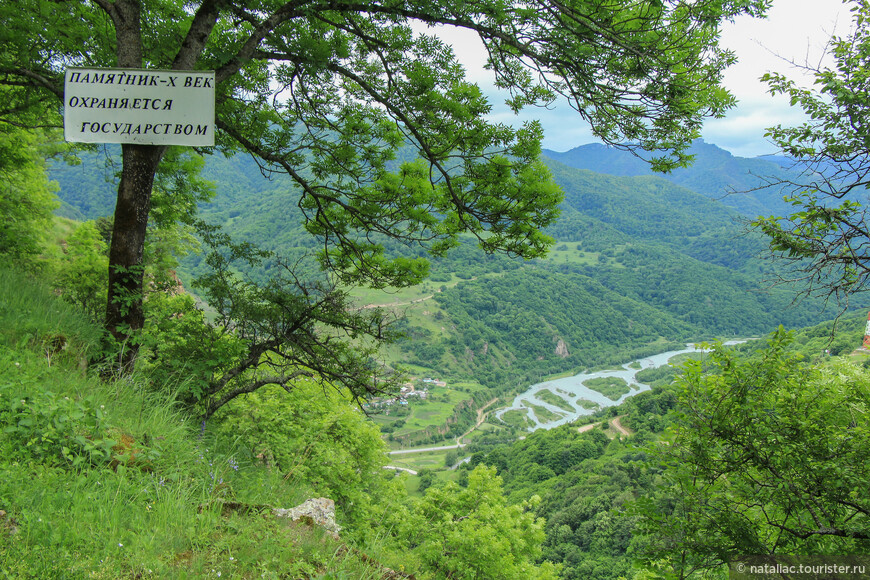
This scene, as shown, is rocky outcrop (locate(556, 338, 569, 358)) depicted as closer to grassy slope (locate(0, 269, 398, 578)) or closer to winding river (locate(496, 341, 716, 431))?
winding river (locate(496, 341, 716, 431))

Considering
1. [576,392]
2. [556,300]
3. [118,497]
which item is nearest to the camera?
[118,497]

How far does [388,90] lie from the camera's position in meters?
4.64

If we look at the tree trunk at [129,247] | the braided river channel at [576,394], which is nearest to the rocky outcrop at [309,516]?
the tree trunk at [129,247]

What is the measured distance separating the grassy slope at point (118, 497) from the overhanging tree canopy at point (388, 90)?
966 mm

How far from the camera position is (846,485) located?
3291 mm

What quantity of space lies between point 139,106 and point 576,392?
100 meters

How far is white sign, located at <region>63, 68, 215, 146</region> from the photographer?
296 cm

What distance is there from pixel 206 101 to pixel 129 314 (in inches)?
74.3

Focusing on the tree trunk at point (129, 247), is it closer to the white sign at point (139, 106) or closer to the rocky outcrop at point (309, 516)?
the white sign at point (139, 106)

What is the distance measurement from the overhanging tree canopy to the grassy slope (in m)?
0.97

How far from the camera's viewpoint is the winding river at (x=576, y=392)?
81.4 m

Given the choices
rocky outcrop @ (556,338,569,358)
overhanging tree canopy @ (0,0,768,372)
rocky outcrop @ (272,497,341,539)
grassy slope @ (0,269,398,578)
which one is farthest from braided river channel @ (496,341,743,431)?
grassy slope @ (0,269,398,578)

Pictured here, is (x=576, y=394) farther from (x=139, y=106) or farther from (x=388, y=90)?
(x=139, y=106)

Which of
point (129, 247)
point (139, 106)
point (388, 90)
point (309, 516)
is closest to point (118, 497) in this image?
point (309, 516)
